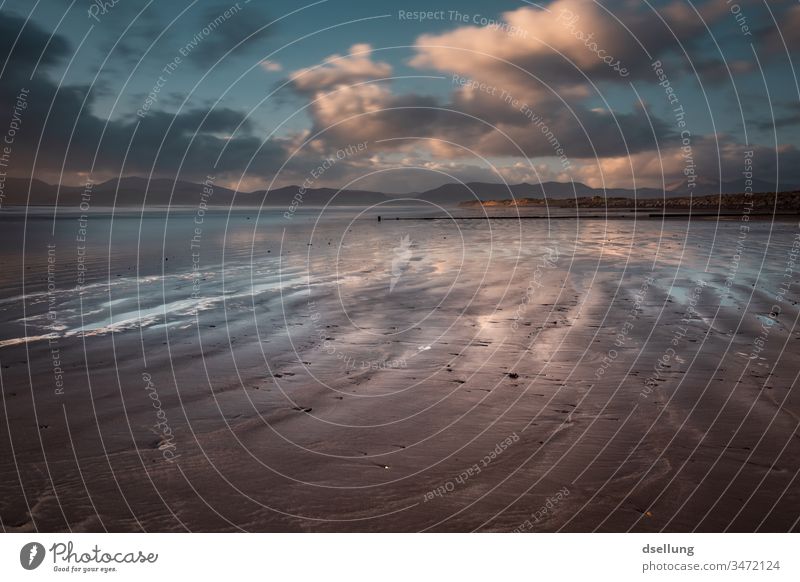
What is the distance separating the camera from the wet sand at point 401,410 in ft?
19.3

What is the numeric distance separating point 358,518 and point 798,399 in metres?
7.14

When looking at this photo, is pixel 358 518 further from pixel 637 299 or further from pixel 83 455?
pixel 637 299

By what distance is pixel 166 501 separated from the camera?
19.6ft

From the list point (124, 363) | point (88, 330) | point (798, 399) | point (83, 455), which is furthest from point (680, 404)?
point (88, 330)

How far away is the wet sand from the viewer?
5.88 meters

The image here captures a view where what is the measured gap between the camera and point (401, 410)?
8.46 meters
